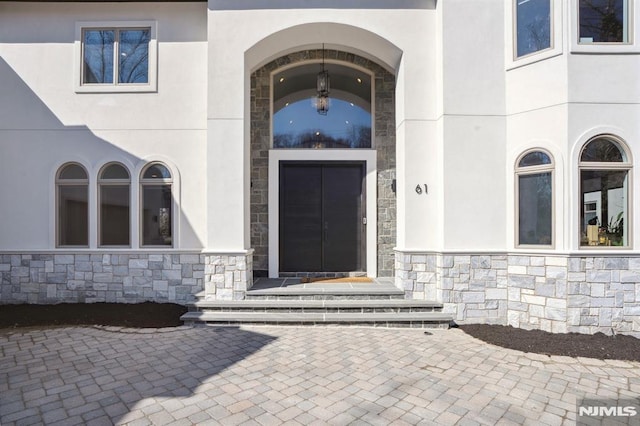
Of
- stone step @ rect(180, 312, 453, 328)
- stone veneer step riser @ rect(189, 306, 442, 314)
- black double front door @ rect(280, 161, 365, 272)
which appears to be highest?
black double front door @ rect(280, 161, 365, 272)

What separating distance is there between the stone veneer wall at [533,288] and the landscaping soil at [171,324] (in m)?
0.20

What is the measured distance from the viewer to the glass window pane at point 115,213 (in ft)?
22.0

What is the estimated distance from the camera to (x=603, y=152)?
17.7ft

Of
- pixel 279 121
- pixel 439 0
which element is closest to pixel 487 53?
pixel 439 0

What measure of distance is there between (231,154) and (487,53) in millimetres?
4556

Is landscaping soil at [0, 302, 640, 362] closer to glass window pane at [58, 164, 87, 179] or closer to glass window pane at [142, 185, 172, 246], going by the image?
glass window pane at [142, 185, 172, 246]

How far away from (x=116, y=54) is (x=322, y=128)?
13.6 feet

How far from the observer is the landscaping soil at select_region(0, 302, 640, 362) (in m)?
4.75

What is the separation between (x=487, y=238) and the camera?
231 inches

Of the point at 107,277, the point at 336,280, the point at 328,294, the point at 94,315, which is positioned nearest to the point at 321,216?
the point at 336,280

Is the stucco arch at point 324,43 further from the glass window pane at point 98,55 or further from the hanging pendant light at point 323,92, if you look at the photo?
the glass window pane at point 98,55

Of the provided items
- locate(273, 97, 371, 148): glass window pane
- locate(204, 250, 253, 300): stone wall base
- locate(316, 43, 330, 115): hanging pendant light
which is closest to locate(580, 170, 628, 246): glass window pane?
locate(273, 97, 371, 148): glass window pane

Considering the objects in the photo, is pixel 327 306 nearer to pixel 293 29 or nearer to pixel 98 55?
pixel 293 29

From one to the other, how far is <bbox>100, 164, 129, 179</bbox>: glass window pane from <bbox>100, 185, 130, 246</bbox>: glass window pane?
0.19 metres
